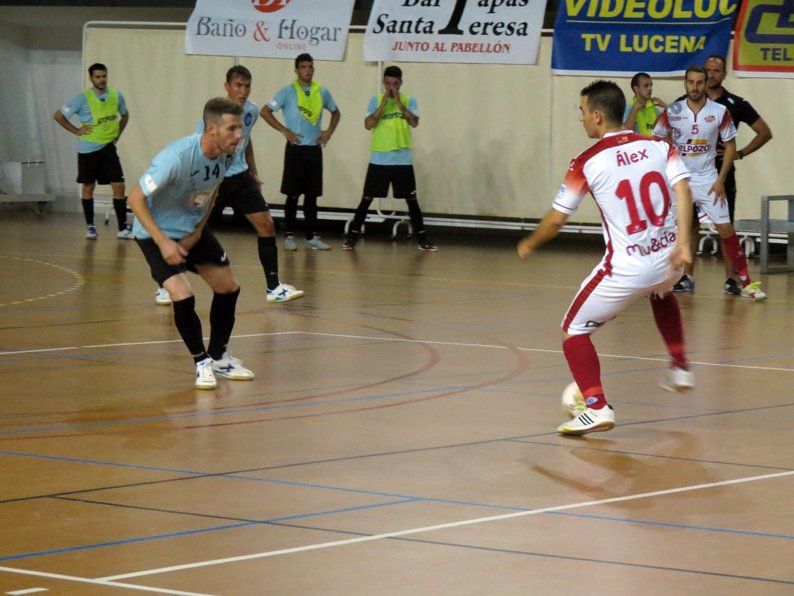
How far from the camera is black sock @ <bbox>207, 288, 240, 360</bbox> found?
30.3 ft

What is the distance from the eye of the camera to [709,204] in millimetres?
14039

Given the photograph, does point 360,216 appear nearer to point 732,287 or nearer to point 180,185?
point 732,287

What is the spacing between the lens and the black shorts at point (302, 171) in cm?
1884

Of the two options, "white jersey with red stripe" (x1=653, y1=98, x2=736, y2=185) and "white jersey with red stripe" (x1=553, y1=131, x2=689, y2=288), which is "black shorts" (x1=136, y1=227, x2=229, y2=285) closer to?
"white jersey with red stripe" (x1=553, y1=131, x2=689, y2=288)

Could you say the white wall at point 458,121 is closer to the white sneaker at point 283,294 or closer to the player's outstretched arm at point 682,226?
the white sneaker at point 283,294

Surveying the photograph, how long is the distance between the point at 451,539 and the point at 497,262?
1275 centimetres

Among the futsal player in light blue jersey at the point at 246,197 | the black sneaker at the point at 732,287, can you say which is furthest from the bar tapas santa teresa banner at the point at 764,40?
the futsal player in light blue jersey at the point at 246,197

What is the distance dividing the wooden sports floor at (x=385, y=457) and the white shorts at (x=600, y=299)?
0.55 meters

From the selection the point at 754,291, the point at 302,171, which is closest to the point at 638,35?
the point at 302,171

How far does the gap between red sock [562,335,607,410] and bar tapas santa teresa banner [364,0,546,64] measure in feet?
43.1

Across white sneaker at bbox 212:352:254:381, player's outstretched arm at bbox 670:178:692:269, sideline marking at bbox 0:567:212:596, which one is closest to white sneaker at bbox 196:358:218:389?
white sneaker at bbox 212:352:254:381

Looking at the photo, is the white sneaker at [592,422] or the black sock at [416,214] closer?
the white sneaker at [592,422]

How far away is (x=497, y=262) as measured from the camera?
1802 cm

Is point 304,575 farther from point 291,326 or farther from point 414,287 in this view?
point 414,287
